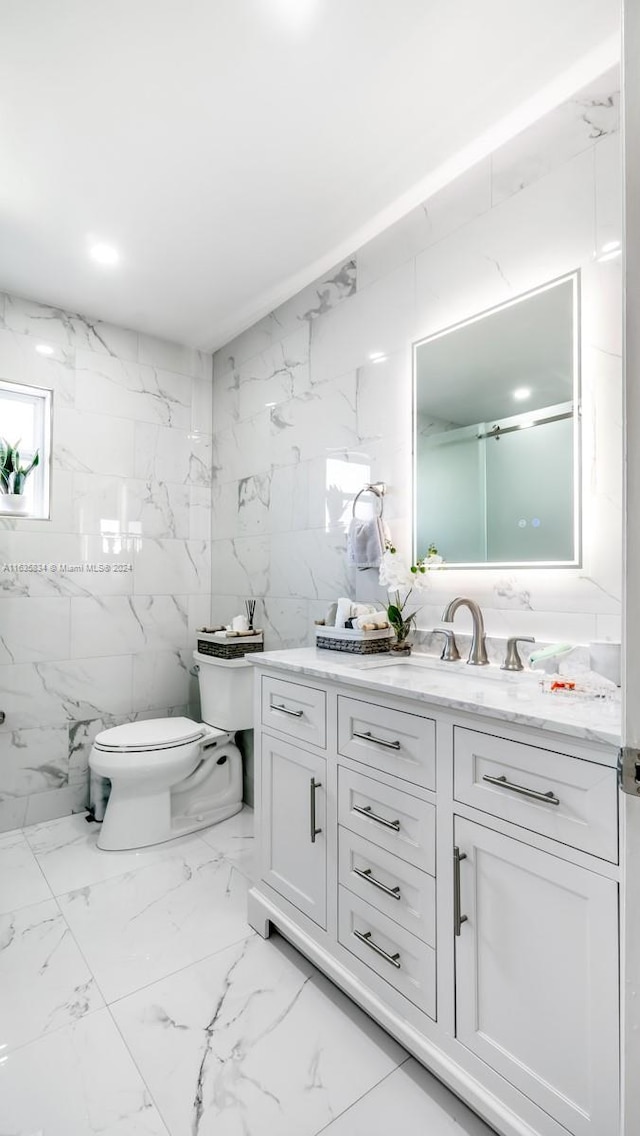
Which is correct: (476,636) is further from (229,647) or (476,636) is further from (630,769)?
(229,647)

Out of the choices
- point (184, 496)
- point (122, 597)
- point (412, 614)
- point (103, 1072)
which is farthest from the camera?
point (184, 496)

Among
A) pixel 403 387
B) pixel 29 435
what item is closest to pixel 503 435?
pixel 403 387

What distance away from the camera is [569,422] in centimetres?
146

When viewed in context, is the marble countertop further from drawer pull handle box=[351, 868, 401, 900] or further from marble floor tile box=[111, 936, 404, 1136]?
marble floor tile box=[111, 936, 404, 1136]

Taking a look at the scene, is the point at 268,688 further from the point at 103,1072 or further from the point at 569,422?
the point at 569,422

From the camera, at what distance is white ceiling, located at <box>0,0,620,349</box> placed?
4.33 ft

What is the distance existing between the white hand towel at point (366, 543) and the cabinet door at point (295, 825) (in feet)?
2.29

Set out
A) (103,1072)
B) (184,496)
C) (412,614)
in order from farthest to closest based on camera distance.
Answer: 1. (184,496)
2. (412,614)
3. (103,1072)

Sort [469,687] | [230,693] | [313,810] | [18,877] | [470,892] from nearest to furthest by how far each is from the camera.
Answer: [470,892] < [469,687] < [313,810] < [18,877] < [230,693]

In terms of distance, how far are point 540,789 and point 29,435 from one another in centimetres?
266

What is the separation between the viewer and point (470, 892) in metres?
1.11

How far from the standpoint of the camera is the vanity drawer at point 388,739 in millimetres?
1211

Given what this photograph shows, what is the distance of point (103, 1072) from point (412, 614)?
56.7 inches

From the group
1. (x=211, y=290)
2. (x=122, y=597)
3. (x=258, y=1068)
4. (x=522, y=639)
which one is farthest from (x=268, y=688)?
(x=211, y=290)
